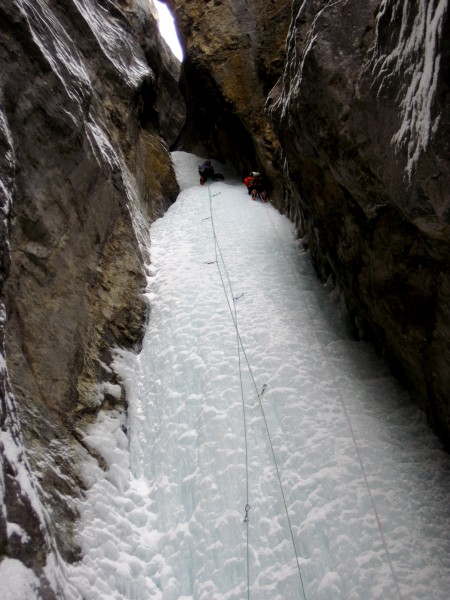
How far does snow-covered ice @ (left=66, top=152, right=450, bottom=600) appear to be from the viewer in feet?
15.0

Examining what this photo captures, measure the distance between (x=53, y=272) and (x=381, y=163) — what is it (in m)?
4.14

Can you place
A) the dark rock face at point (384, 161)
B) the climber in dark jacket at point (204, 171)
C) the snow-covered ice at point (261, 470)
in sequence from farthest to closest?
the climber in dark jacket at point (204, 171) → the snow-covered ice at point (261, 470) → the dark rock face at point (384, 161)

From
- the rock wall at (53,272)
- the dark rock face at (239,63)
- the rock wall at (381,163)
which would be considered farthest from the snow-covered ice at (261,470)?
the dark rock face at (239,63)

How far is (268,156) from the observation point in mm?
13156

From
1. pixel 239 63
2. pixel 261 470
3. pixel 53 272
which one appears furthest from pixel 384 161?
pixel 239 63

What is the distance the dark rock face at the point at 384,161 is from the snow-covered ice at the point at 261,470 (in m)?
0.74

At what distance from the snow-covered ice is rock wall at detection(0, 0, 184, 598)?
478mm

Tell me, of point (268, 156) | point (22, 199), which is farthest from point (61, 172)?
point (268, 156)

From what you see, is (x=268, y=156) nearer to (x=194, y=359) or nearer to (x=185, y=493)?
(x=194, y=359)

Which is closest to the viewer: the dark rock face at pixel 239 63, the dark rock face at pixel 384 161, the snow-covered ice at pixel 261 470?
the dark rock face at pixel 384 161

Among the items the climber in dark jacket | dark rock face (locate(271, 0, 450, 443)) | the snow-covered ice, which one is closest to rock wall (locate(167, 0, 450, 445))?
dark rock face (locate(271, 0, 450, 443))

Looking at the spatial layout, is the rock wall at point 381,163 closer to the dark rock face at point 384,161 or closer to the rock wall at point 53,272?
the dark rock face at point 384,161

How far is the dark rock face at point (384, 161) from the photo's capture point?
3.95m

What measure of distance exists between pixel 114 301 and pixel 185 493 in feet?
10.9
